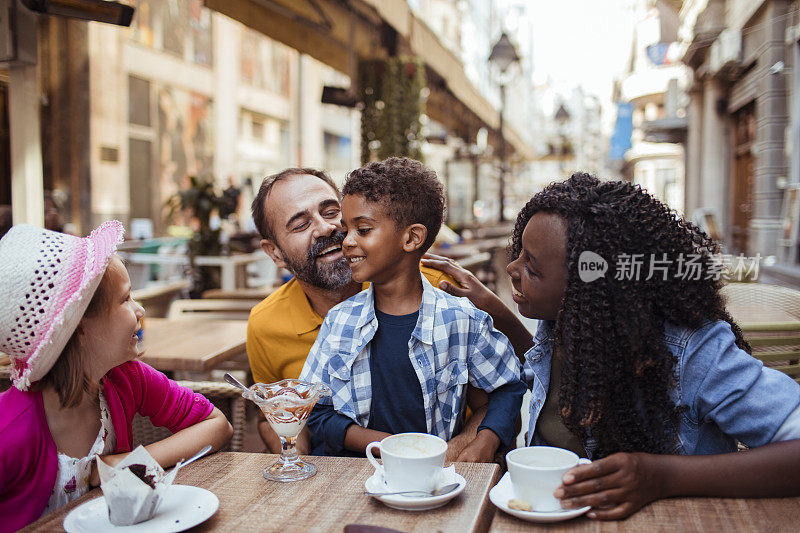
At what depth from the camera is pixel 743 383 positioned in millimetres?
1438

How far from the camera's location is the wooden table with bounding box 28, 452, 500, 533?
4.37 feet

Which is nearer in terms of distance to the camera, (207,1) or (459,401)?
(459,401)

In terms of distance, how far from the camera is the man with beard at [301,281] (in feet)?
8.04

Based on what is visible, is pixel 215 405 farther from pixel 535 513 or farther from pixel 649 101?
pixel 649 101

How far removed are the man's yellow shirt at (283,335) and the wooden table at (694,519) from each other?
4.15 ft

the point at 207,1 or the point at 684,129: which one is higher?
the point at 684,129

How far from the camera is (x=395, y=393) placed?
204 cm

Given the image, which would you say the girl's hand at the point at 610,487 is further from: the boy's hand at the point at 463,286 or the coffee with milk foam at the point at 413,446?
the boy's hand at the point at 463,286

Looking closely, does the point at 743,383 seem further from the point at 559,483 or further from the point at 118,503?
the point at 118,503

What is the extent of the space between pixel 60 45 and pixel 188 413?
14656 millimetres

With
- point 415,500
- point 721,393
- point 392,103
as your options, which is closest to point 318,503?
point 415,500

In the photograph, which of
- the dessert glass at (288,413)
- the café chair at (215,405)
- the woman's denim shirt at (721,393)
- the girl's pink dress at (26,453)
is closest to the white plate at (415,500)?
the dessert glass at (288,413)

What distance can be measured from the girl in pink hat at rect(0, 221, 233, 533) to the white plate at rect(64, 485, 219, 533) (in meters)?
0.19

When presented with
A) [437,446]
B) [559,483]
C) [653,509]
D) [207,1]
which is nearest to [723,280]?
[653,509]
